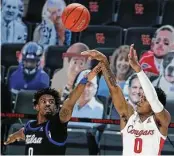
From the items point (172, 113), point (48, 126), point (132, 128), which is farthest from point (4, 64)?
point (132, 128)

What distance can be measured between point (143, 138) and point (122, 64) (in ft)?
12.1

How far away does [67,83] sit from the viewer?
356 inches

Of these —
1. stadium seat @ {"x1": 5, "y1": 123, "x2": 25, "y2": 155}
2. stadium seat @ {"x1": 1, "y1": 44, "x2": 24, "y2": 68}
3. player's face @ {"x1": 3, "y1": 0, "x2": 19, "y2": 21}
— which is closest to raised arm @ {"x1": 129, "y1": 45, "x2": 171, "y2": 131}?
stadium seat @ {"x1": 5, "y1": 123, "x2": 25, "y2": 155}

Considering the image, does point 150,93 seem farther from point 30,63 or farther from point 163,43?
point 30,63

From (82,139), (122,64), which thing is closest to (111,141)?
(82,139)

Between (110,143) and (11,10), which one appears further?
(11,10)

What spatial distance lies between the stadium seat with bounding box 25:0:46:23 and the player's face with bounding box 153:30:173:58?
2421 millimetres

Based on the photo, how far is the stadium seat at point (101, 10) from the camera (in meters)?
10.1

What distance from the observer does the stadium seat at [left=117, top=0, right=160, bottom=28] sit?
9.77 m

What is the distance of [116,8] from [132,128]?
5.18 meters

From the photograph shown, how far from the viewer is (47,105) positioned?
5750 mm

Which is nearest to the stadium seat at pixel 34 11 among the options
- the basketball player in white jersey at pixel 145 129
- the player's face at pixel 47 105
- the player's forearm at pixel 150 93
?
the player's face at pixel 47 105

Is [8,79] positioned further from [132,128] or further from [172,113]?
[132,128]

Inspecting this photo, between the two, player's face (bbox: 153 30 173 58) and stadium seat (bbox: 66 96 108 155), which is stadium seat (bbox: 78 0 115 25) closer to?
player's face (bbox: 153 30 173 58)
